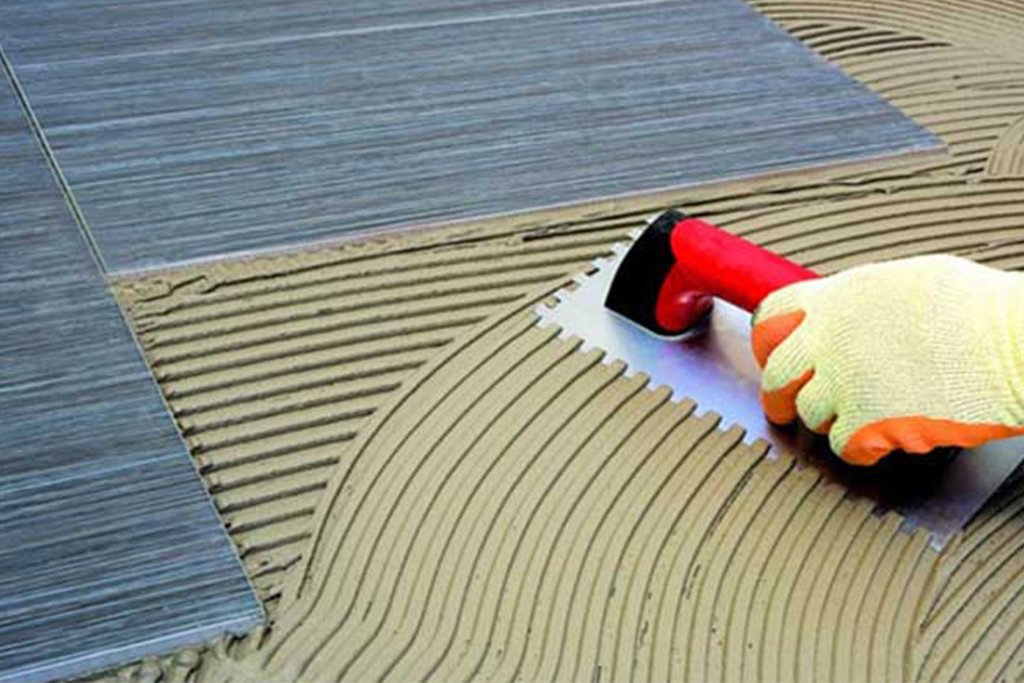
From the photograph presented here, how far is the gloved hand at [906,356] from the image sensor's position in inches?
50.7

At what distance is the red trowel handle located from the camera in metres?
1.44

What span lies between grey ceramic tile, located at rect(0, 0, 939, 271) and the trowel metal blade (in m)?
0.24

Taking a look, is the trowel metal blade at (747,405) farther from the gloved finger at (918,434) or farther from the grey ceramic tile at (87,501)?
the grey ceramic tile at (87,501)

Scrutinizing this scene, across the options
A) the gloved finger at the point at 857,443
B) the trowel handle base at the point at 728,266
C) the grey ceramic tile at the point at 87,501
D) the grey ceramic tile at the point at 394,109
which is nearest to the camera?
the grey ceramic tile at the point at 87,501

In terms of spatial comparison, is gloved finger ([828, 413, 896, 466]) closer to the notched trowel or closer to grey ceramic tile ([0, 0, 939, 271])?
the notched trowel

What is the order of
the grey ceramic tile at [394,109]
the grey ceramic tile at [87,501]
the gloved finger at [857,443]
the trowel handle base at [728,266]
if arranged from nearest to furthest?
the grey ceramic tile at [87,501] → the gloved finger at [857,443] → the trowel handle base at [728,266] → the grey ceramic tile at [394,109]

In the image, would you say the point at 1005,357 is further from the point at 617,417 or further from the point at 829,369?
the point at 617,417

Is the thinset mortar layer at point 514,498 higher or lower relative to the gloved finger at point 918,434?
lower

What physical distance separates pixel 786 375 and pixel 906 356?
12 centimetres

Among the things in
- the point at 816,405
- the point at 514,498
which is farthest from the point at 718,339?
the point at 514,498

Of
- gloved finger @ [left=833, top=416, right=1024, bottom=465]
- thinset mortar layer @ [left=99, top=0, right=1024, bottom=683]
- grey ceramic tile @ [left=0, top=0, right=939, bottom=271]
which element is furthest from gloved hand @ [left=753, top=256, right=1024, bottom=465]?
grey ceramic tile @ [left=0, top=0, right=939, bottom=271]

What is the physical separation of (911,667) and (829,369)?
277 mm

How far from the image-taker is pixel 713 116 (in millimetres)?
1958

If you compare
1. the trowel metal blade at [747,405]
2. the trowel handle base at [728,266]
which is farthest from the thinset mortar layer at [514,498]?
the trowel handle base at [728,266]
